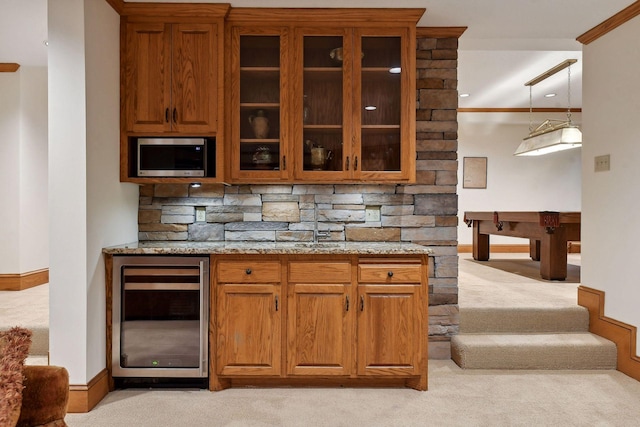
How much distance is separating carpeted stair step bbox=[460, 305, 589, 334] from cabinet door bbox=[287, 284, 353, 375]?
124cm

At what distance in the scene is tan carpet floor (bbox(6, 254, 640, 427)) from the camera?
2252mm

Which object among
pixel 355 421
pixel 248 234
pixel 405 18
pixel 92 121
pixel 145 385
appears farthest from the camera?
pixel 248 234

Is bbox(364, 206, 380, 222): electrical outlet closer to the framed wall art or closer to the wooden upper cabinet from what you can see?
the wooden upper cabinet

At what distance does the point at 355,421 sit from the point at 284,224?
1502 millimetres

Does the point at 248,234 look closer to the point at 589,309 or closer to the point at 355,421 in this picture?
the point at 355,421

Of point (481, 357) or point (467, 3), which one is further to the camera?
point (481, 357)

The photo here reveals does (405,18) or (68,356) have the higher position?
(405,18)

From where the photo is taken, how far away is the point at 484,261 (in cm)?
638

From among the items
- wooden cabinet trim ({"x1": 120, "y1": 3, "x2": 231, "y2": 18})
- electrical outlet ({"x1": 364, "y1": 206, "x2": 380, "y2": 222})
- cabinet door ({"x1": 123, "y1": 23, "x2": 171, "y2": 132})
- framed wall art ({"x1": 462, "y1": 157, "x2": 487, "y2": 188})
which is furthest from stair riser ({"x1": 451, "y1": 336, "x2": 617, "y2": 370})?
framed wall art ({"x1": 462, "y1": 157, "x2": 487, "y2": 188})

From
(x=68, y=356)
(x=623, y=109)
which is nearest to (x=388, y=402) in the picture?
(x=68, y=356)

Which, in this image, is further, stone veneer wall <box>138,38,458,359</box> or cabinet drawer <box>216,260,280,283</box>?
stone veneer wall <box>138,38,458,359</box>

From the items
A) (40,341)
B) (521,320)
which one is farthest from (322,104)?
(40,341)

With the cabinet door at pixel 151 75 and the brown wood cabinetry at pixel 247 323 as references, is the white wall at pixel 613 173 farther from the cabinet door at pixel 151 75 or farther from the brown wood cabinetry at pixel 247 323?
the cabinet door at pixel 151 75

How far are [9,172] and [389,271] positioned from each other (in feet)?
13.7
